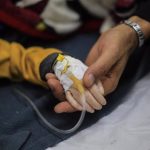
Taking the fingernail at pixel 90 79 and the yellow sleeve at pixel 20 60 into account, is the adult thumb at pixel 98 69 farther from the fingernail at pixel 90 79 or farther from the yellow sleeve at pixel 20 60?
the yellow sleeve at pixel 20 60

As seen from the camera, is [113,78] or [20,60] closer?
[113,78]

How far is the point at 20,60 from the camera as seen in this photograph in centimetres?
91

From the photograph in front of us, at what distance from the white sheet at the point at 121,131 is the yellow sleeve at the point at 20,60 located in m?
0.20

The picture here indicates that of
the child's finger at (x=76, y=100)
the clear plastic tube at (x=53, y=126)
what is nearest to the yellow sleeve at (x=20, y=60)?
the clear plastic tube at (x=53, y=126)

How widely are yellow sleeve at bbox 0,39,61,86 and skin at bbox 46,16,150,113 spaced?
0.11m

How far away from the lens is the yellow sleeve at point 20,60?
2.85ft

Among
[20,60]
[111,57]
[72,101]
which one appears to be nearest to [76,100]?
[72,101]

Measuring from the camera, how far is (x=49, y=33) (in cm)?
100

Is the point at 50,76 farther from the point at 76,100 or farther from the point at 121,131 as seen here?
the point at 121,131

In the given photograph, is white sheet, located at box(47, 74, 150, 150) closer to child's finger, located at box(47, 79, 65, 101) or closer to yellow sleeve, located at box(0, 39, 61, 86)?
child's finger, located at box(47, 79, 65, 101)

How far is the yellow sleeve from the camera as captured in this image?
2.85 ft

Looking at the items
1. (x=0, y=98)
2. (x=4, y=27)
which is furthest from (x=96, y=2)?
(x=0, y=98)

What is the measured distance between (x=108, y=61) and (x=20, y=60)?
266mm

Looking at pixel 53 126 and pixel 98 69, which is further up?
pixel 98 69
